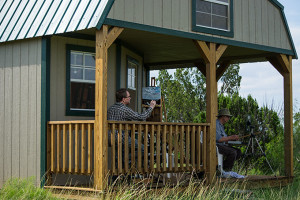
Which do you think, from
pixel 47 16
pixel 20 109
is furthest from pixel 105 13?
pixel 20 109

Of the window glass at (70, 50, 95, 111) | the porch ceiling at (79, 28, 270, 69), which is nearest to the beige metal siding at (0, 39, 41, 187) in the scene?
the window glass at (70, 50, 95, 111)

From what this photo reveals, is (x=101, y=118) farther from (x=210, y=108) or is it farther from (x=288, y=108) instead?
(x=288, y=108)

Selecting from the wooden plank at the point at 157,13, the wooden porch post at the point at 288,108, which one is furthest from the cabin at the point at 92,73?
the wooden porch post at the point at 288,108

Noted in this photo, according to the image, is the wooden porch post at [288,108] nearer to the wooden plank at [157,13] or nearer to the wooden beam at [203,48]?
the wooden beam at [203,48]

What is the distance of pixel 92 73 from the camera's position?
35.2 ft

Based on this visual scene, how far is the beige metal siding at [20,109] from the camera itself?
389 inches

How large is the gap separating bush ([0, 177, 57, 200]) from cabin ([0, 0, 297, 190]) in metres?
0.20

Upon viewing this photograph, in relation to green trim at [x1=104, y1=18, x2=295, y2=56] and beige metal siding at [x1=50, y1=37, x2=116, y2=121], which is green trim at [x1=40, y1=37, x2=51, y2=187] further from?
green trim at [x1=104, y1=18, x2=295, y2=56]

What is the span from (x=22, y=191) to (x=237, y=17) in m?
5.70

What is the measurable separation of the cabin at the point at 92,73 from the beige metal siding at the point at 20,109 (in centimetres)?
2

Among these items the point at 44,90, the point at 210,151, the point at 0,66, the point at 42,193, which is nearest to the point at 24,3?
the point at 0,66

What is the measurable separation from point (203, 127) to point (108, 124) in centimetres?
227

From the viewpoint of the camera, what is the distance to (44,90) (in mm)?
9805

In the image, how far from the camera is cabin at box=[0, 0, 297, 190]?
359 inches
